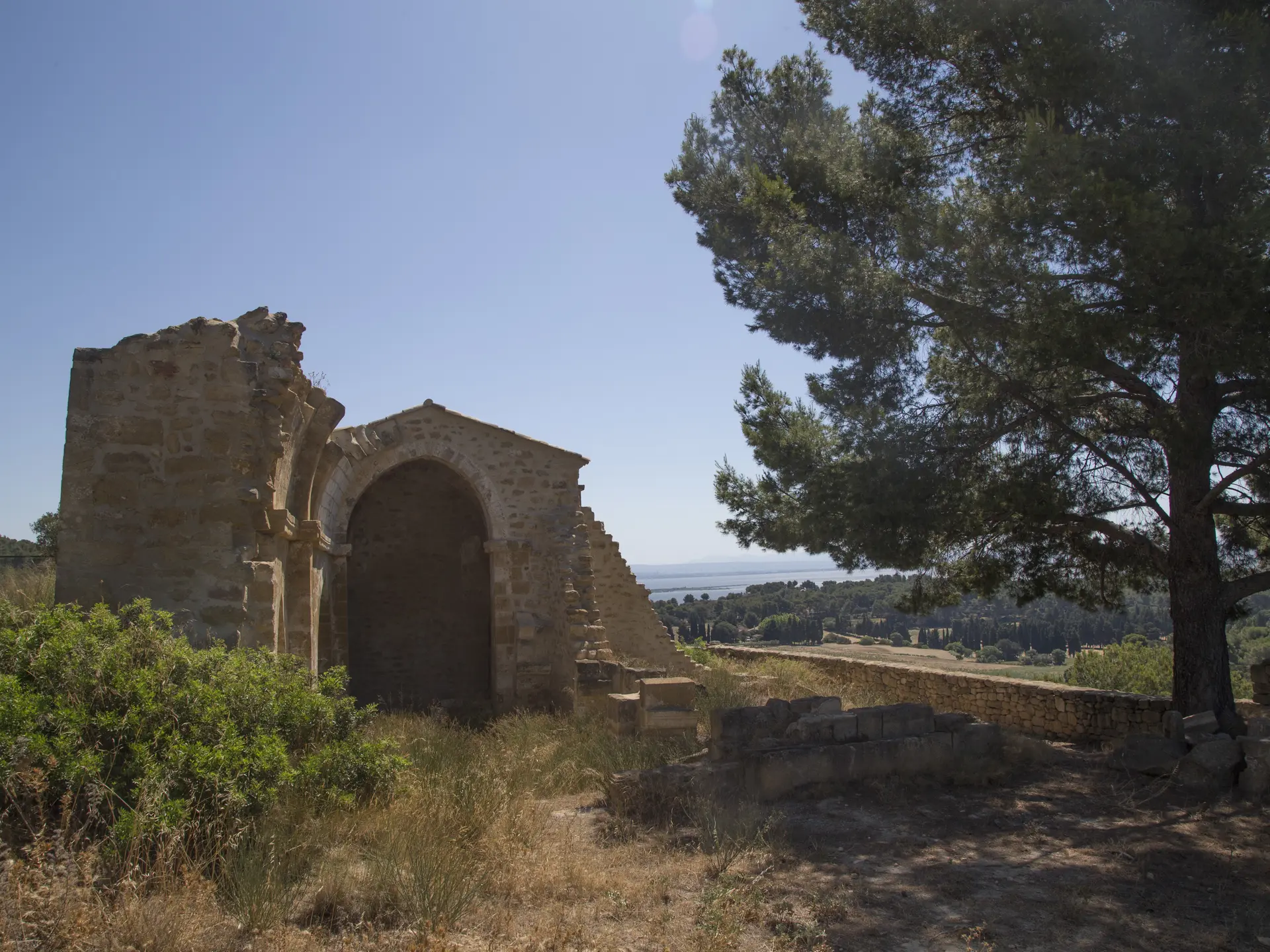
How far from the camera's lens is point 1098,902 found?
455 centimetres

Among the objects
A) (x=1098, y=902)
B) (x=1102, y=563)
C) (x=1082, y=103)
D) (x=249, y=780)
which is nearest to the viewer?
(x=249, y=780)

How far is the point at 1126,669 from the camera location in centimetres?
1405

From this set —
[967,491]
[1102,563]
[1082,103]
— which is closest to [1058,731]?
[1102,563]

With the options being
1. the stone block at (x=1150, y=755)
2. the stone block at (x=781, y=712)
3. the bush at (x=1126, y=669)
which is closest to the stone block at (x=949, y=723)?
the stone block at (x=1150, y=755)

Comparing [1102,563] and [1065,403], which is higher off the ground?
[1065,403]

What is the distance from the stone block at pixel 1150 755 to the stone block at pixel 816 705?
2398 mm

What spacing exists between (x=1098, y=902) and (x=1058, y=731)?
19.9 ft

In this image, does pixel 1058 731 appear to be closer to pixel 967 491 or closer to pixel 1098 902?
pixel 967 491

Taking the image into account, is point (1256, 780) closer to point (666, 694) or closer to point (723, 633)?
point (666, 694)

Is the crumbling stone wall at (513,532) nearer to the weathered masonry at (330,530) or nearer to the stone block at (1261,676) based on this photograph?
the weathered masonry at (330,530)

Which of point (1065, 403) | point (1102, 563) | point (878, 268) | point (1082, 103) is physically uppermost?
point (1082, 103)

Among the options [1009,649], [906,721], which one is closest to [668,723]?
[906,721]

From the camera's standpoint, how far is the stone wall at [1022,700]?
9.32m

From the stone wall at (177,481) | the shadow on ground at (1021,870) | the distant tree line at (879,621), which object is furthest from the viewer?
the distant tree line at (879,621)
